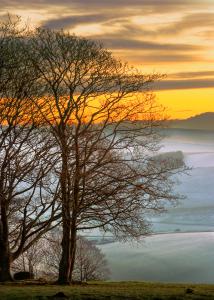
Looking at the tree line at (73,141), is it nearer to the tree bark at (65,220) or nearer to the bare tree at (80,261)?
the tree bark at (65,220)

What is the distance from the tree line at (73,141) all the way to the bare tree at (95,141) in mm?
57

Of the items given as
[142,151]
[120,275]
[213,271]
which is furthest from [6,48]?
[213,271]

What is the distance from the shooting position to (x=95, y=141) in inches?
1442

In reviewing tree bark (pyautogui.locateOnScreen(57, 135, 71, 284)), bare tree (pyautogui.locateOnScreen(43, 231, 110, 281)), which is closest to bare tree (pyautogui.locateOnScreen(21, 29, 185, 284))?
tree bark (pyautogui.locateOnScreen(57, 135, 71, 284))

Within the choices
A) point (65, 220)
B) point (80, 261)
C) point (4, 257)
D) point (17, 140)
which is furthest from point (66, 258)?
point (80, 261)

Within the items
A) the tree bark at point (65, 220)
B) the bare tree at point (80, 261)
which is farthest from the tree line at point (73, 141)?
the bare tree at point (80, 261)

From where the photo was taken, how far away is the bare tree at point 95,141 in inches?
1411

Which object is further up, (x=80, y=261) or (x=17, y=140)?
(x=17, y=140)

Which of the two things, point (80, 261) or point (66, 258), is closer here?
point (66, 258)

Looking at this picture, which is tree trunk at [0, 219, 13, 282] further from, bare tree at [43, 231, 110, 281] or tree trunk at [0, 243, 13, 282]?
bare tree at [43, 231, 110, 281]

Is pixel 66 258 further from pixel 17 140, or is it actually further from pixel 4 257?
pixel 17 140

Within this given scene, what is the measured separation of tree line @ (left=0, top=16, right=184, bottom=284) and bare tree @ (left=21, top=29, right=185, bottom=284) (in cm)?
6

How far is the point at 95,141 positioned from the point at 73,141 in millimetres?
1284

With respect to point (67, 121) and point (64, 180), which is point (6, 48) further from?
point (64, 180)
